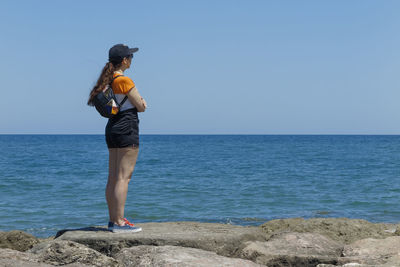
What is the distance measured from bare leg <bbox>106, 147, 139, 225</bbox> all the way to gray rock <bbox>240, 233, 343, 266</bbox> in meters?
1.37

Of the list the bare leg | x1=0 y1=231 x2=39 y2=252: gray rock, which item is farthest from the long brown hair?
x1=0 y1=231 x2=39 y2=252: gray rock

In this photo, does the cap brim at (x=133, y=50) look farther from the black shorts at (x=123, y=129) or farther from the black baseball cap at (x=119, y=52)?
the black shorts at (x=123, y=129)

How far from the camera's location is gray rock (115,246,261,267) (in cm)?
402

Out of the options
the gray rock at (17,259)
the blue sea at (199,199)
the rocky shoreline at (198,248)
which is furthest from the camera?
the blue sea at (199,199)

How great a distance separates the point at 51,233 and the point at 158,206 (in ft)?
10.3

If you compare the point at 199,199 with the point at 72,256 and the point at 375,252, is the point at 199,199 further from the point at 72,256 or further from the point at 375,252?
the point at 72,256

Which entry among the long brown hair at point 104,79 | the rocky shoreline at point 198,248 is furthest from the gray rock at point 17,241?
the long brown hair at point 104,79

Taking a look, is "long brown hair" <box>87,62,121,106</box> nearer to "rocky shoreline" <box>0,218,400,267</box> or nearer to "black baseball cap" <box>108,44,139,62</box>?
"black baseball cap" <box>108,44,139,62</box>

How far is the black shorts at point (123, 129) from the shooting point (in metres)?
4.98

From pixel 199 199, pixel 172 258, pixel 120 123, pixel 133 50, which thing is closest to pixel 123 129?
pixel 120 123

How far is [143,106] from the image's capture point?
502 centimetres

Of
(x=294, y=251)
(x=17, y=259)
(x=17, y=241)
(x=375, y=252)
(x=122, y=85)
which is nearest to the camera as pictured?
(x=17, y=259)

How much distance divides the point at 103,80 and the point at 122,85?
225 millimetres

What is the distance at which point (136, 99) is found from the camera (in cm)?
494
